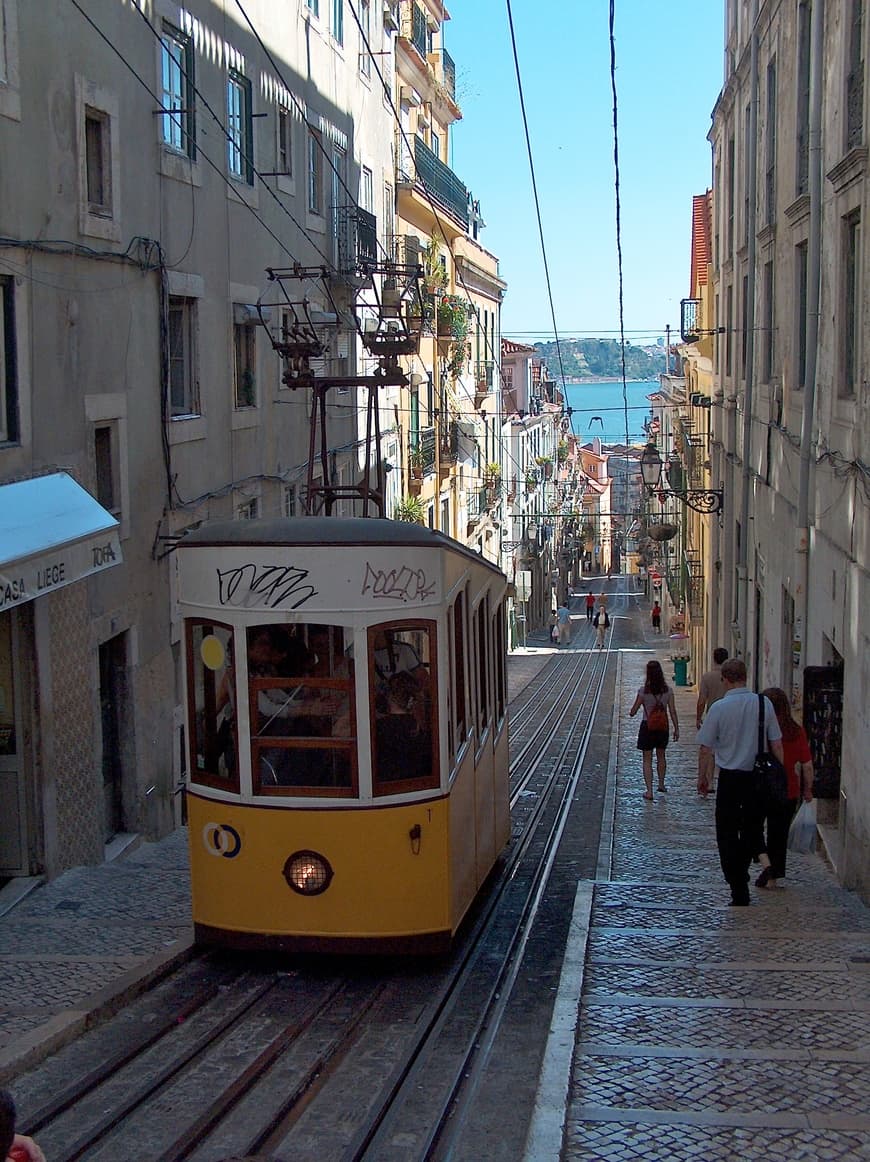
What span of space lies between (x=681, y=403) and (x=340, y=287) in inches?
916

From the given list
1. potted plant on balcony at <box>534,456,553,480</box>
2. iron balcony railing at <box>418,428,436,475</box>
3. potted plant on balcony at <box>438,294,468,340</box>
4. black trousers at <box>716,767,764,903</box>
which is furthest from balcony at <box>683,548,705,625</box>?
potted plant on balcony at <box>534,456,553,480</box>

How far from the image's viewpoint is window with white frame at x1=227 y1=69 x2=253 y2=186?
16.7 meters

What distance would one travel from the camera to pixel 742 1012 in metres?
6.58

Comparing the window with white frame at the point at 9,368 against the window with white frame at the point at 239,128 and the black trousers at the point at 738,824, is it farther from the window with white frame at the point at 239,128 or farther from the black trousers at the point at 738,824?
the window with white frame at the point at 239,128

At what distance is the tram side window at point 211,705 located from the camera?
7.57 m

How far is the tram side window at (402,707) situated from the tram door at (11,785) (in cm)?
394

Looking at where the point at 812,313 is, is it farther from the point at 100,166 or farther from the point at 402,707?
the point at 402,707

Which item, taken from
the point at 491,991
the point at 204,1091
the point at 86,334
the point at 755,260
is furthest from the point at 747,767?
the point at 755,260

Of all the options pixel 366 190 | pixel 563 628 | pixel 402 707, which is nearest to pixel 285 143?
pixel 366 190

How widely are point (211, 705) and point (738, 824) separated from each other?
3458 millimetres

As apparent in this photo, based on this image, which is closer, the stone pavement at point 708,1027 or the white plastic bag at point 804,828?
the stone pavement at point 708,1027

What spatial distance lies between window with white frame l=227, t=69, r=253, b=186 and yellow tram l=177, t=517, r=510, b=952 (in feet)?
33.5

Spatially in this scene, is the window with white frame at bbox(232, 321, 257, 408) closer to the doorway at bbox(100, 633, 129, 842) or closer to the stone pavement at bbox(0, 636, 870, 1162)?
the doorway at bbox(100, 633, 129, 842)

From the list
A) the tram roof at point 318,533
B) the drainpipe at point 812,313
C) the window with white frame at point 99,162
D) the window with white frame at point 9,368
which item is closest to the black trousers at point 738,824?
the tram roof at point 318,533
